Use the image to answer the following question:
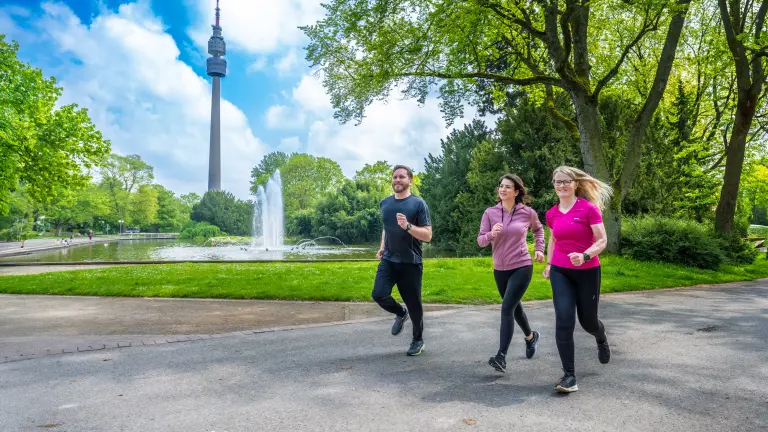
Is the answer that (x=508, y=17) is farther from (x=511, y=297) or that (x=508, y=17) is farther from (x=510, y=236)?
(x=511, y=297)

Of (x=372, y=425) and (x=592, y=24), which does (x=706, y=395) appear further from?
(x=592, y=24)

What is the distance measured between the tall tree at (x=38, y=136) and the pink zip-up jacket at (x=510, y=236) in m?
19.6

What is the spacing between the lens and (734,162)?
730 inches

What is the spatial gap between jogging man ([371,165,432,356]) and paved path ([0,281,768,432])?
1.87ft

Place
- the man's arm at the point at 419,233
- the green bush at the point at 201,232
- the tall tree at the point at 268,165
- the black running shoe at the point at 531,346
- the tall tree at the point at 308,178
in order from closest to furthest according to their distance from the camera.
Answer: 1. the man's arm at the point at 419,233
2. the black running shoe at the point at 531,346
3. the green bush at the point at 201,232
4. the tall tree at the point at 308,178
5. the tall tree at the point at 268,165

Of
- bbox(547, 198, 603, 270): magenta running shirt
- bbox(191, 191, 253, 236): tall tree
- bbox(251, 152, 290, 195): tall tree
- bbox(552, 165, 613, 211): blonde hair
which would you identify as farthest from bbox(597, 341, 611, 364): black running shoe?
bbox(251, 152, 290, 195): tall tree

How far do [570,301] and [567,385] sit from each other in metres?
0.69

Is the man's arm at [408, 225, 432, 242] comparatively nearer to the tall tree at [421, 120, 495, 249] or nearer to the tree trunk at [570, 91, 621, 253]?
the tree trunk at [570, 91, 621, 253]

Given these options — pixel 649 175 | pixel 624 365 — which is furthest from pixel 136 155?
pixel 624 365

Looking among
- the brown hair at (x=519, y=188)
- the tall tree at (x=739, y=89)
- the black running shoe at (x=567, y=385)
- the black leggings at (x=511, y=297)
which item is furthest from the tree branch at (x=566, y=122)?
the black running shoe at (x=567, y=385)

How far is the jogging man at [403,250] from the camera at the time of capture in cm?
539

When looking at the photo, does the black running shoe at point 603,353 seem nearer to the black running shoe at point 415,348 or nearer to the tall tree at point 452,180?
the black running shoe at point 415,348

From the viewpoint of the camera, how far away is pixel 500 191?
5148 mm

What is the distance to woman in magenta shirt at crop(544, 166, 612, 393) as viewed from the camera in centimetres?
427
